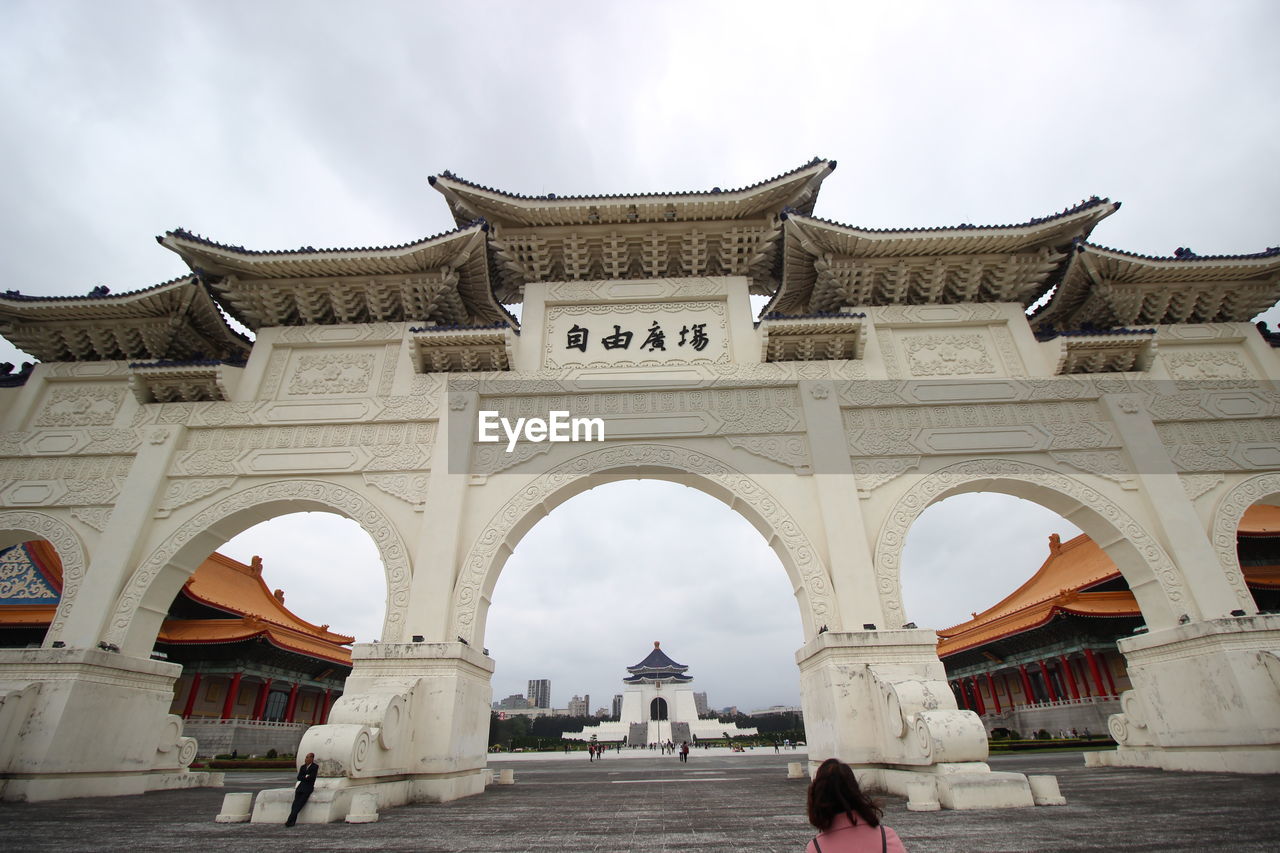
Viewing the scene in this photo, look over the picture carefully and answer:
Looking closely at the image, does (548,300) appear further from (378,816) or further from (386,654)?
(378,816)

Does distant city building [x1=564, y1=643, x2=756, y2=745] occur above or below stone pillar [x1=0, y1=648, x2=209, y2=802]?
above

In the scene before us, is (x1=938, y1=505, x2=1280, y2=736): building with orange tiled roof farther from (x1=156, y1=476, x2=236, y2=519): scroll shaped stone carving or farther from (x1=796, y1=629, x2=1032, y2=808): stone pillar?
(x1=156, y1=476, x2=236, y2=519): scroll shaped stone carving

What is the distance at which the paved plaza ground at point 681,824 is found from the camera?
389 centimetres

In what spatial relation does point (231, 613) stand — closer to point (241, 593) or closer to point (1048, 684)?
point (241, 593)

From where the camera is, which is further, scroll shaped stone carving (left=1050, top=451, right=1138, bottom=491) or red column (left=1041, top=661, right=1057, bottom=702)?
red column (left=1041, top=661, right=1057, bottom=702)

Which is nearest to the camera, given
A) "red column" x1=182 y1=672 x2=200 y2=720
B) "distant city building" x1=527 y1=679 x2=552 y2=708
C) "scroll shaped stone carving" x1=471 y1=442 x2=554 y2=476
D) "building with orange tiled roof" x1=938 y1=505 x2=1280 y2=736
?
"scroll shaped stone carving" x1=471 y1=442 x2=554 y2=476

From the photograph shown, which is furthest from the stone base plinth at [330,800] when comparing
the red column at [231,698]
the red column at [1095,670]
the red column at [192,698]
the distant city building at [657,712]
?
the distant city building at [657,712]

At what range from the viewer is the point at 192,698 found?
16.2 m

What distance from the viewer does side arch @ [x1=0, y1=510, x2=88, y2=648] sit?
8289 millimetres

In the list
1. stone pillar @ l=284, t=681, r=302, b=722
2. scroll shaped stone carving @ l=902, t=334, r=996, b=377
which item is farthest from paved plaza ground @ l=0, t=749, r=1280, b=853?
stone pillar @ l=284, t=681, r=302, b=722

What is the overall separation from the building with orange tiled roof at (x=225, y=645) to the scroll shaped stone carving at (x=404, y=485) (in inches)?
340

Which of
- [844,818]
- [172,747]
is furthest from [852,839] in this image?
[172,747]

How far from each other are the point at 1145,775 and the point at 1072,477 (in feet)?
11.9
